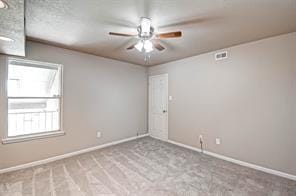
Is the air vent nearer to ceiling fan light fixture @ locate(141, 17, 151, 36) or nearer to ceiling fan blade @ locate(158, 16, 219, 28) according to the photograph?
ceiling fan blade @ locate(158, 16, 219, 28)

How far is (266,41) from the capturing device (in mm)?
2842

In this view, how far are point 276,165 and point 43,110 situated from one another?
4.67 metres

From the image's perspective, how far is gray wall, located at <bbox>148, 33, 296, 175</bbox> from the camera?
264 cm

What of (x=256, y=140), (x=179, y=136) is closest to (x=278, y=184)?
(x=256, y=140)

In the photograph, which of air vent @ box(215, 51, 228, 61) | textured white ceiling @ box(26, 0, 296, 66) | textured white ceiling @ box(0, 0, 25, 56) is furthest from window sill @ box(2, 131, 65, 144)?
air vent @ box(215, 51, 228, 61)

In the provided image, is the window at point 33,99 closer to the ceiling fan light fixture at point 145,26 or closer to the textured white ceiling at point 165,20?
the textured white ceiling at point 165,20

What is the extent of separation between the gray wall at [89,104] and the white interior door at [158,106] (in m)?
0.27

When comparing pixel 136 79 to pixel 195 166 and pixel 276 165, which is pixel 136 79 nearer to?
pixel 195 166

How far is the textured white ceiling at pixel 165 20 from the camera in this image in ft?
5.93

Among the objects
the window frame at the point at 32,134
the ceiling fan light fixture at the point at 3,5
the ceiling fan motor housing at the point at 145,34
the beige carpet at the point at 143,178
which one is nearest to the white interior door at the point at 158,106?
the beige carpet at the point at 143,178

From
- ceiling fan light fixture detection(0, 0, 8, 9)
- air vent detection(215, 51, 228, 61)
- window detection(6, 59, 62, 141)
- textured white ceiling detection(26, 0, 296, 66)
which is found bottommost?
window detection(6, 59, 62, 141)

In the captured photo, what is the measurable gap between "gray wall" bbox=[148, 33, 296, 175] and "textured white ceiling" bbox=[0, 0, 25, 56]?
3.47 metres

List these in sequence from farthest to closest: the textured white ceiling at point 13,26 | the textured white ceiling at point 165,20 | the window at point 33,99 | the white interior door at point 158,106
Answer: the white interior door at point 158,106 < the window at point 33,99 < the textured white ceiling at point 165,20 < the textured white ceiling at point 13,26

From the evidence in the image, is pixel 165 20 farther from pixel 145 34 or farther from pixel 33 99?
pixel 33 99
